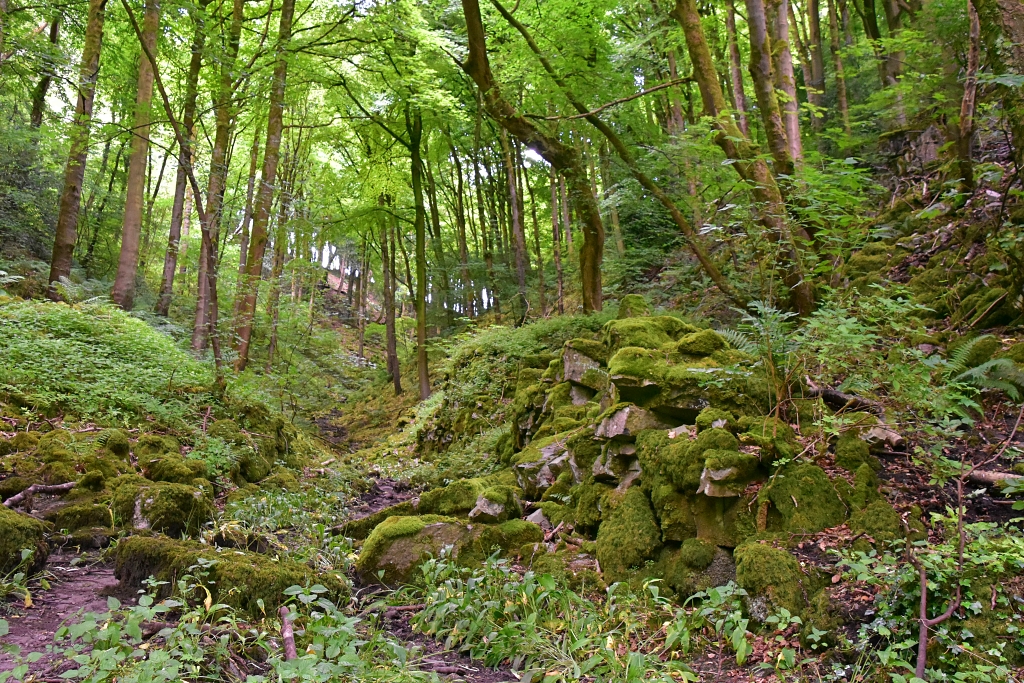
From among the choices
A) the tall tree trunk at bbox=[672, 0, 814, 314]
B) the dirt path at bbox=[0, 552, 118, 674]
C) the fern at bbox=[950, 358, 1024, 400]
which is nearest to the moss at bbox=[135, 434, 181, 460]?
the dirt path at bbox=[0, 552, 118, 674]

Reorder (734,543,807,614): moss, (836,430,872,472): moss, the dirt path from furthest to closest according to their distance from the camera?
1. (836,430,872,472): moss
2. (734,543,807,614): moss
3. the dirt path

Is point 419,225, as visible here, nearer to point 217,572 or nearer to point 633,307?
point 633,307

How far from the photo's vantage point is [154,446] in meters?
6.43

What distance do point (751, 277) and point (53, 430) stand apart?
8210mm

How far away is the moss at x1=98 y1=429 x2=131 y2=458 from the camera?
19.4ft

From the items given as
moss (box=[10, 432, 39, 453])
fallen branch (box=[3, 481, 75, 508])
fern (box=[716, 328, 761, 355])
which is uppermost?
fern (box=[716, 328, 761, 355])

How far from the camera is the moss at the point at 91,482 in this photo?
5020mm

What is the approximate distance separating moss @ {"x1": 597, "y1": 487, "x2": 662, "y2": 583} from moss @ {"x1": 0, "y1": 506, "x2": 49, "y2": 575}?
397 centimetres

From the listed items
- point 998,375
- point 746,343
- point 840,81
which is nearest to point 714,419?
point 746,343

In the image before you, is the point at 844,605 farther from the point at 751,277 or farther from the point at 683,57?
the point at 683,57

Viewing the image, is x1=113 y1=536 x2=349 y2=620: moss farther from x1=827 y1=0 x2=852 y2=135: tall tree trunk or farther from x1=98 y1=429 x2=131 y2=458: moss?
x1=827 y1=0 x2=852 y2=135: tall tree trunk

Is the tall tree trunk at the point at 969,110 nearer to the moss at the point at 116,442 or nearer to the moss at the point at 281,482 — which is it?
the moss at the point at 281,482

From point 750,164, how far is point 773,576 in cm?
468

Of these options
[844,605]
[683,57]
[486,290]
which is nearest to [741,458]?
[844,605]
